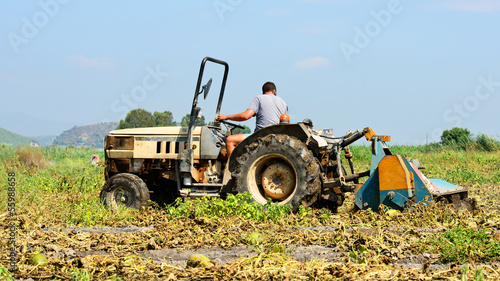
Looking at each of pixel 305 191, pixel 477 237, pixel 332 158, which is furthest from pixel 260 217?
pixel 477 237

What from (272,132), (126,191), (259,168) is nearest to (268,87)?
(272,132)

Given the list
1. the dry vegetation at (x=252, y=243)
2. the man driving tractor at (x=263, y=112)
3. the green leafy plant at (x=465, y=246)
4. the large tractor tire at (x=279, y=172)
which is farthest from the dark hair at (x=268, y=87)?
the green leafy plant at (x=465, y=246)

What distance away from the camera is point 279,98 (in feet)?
26.5

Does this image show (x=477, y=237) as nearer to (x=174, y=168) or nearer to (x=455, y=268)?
(x=455, y=268)

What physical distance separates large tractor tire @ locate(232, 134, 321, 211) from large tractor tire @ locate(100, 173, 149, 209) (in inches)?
67.9

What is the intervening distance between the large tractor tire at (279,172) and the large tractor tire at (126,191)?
Result: 1723mm

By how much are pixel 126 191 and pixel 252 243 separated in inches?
148

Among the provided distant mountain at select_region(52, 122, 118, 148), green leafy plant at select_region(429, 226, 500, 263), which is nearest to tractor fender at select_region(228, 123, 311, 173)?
green leafy plant at select_region(429, 226, 500, 263)

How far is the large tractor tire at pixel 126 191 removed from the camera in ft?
27.3

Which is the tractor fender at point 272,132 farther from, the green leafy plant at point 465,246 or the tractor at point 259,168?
the green leafy plant at point 465,246

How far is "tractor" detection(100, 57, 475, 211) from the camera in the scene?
7.07 metres

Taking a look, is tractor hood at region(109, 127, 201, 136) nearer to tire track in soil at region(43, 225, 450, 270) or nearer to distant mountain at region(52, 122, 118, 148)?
tire track in soil at region(43, 225, 450, 270)

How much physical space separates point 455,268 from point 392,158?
2761mm

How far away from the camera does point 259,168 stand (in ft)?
25.0
